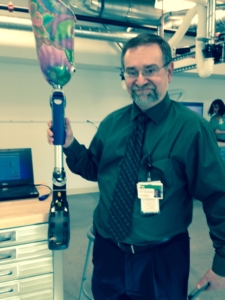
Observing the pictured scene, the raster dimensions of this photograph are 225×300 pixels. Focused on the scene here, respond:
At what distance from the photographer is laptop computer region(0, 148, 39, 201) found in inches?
60.3

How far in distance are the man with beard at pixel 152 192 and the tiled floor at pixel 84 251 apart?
1.07 m

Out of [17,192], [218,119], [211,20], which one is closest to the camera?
[17,192]

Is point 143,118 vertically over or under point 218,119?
under

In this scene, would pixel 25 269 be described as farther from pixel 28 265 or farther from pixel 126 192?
pixel 126 192

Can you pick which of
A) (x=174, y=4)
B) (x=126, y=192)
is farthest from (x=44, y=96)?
(x=126, y=192)

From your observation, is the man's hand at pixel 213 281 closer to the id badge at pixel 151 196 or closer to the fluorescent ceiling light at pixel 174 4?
the id badge at pixel 151 196

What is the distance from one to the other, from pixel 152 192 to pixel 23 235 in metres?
0.64

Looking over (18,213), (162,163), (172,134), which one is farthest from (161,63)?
(18,213)

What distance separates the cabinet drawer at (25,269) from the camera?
1163 millimetres

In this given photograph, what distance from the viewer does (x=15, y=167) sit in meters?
1.59

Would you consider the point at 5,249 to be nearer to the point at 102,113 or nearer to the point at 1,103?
the point at 1,103

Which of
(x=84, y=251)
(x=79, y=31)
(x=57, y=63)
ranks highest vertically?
(x=79, y=31)

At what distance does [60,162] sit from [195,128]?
0.56 metres

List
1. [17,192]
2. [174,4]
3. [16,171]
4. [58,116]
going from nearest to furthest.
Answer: [58,116]
[17,192]
[16,171]
[174,4]
